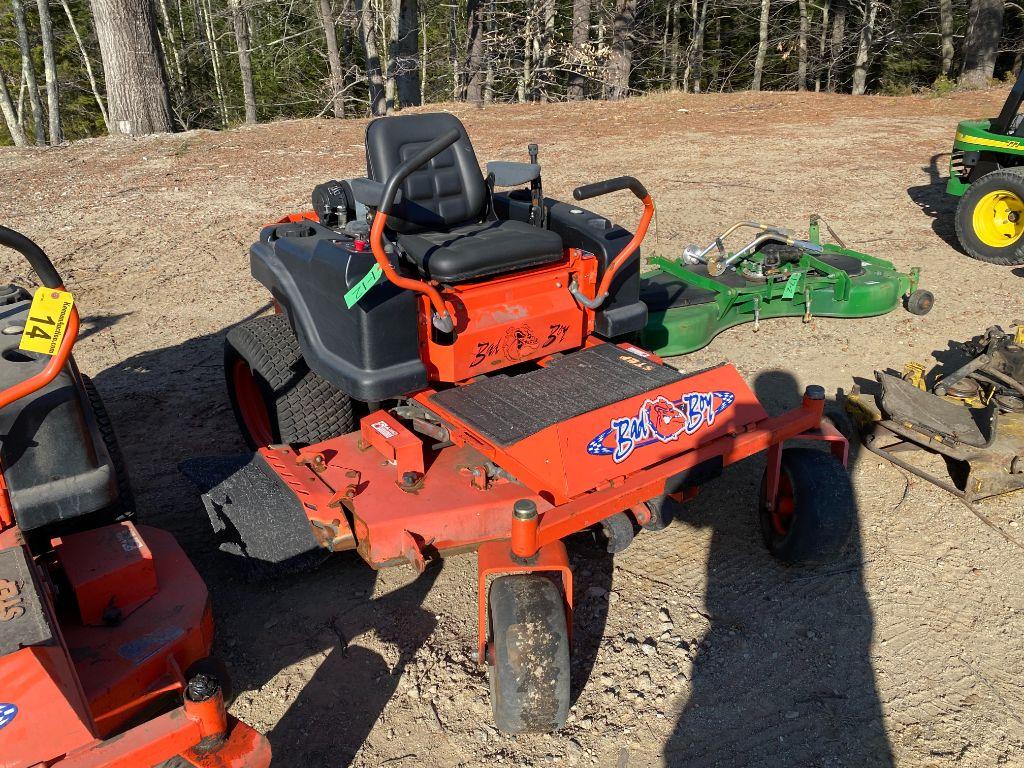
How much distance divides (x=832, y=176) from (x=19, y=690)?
9.05 m

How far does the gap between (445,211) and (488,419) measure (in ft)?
4.45

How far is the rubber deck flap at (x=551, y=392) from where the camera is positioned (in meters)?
3.09

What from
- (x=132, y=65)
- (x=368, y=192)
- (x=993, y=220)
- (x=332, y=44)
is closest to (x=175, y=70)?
(x=332, y=44)

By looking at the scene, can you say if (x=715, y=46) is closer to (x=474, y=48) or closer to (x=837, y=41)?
(x=837, y=41)

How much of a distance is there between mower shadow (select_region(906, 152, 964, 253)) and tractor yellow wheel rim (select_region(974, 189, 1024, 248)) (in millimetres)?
290

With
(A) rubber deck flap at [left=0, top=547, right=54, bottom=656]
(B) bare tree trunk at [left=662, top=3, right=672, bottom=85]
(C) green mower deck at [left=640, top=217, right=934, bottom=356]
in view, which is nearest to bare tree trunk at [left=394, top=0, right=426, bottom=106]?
(C) green mower deck at [left=640, top=217, right=934, bottom=356]

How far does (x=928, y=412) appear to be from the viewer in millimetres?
4062

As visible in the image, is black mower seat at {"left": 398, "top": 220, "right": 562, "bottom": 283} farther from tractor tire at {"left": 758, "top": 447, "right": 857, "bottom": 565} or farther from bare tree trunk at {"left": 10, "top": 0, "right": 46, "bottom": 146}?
bare tree trunk at {"left": 10, "top": 0, "right": 46, "bottom": 146}

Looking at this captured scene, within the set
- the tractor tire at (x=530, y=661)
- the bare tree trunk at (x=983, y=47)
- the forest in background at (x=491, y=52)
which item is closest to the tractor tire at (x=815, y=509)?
the tractor tire at (x=530, y=661)

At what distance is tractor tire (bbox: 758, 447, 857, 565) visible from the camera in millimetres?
3098

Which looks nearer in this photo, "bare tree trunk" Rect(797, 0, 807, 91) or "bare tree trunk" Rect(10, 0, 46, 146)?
"bare tree trunk" Rect(10, 0, 46, 146)

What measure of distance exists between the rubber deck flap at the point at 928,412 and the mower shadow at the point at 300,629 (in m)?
2.39

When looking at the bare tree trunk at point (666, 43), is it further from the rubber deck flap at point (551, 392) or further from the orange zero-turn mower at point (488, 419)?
the rubber deck flap at point (551, 392)

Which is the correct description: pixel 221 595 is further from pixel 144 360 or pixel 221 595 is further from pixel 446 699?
pixel 144 360
